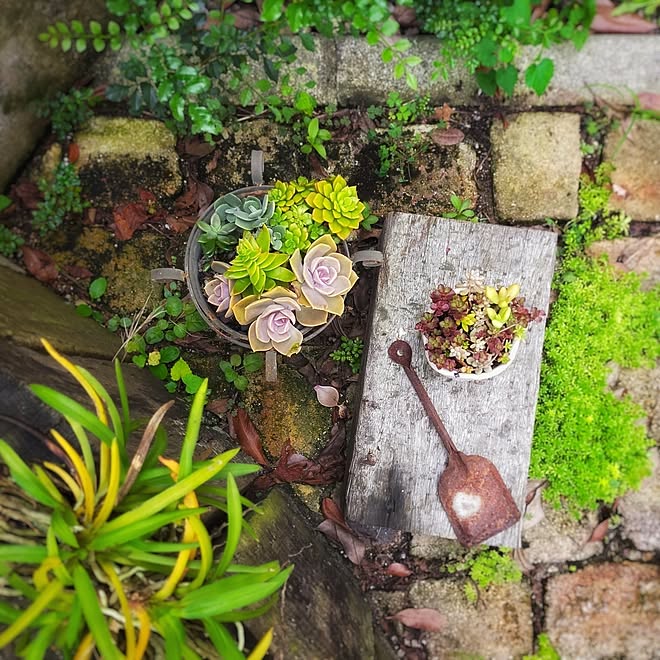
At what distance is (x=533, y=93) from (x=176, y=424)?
83.2 inches

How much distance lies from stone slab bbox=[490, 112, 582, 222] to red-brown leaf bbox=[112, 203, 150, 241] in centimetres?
157

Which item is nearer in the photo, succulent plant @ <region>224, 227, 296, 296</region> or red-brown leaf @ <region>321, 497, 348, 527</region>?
succulent plant @ <region>224, 227, 296, 296</region>

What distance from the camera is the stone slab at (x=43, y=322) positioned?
2.03 m

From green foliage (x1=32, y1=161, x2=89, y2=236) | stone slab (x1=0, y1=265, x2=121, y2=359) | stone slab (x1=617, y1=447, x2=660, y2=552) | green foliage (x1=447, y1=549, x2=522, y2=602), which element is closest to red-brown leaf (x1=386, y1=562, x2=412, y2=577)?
green foliage (x1=447, y1=549, x2=522, y2=602)

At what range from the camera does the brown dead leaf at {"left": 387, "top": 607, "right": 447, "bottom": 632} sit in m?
2.50

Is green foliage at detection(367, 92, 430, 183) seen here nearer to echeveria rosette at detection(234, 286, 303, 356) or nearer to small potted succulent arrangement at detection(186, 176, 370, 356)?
small potted succulent arrangement at detection(186, 176, 370, 356)

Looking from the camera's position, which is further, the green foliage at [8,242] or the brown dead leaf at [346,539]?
the green foliage at [8,242]

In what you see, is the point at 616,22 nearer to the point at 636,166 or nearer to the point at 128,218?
the point at 636,166

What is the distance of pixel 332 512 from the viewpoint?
8.25 ft

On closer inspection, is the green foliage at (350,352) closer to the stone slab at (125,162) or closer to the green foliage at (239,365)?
the green foliage at (239,365)

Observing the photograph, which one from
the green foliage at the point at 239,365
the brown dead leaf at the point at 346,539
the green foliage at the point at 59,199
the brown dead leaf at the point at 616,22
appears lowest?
the brown dead leaf at the point at 346,539

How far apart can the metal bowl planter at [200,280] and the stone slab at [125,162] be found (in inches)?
23.1

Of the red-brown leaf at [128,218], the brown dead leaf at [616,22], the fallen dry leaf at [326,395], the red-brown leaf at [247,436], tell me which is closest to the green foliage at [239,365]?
the red-brown leaf at [247,436]

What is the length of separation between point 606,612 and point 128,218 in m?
2.64
